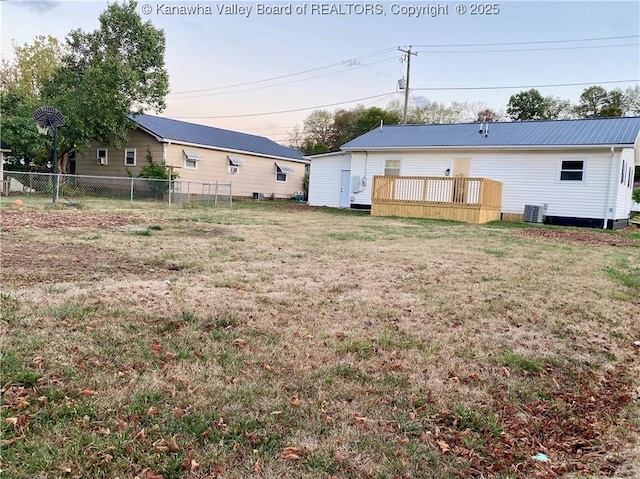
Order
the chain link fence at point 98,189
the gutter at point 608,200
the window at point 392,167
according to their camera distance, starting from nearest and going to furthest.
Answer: the gutter at point 608,200 → the chain link fence at point 98,189 → the window at point 392,167

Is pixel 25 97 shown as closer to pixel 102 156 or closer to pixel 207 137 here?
pixel 102 156

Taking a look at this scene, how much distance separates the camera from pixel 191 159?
22156 millimetres

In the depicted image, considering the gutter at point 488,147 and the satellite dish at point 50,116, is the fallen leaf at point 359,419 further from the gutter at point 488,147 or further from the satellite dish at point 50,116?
the gutter at point 488,147

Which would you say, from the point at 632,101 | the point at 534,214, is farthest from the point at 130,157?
the point at 632,101

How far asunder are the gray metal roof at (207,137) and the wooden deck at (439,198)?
38.0ft

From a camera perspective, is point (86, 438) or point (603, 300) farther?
point (603, 300)

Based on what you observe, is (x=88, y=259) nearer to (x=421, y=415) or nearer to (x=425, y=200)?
(x=421, y=415)

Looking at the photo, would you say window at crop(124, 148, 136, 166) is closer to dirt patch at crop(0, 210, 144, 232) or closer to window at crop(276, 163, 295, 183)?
window at crop(276, 163, 295, 183)

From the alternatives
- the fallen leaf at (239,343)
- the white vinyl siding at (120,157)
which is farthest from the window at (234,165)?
the fallen leaf at (239,343)

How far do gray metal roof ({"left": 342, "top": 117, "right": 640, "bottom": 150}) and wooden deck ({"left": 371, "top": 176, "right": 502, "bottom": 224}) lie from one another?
2.11m

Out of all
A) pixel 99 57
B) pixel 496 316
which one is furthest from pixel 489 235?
pixel 99 57

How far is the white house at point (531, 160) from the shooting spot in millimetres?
14195

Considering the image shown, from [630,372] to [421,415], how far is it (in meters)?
1.73

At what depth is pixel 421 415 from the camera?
7.30ft
